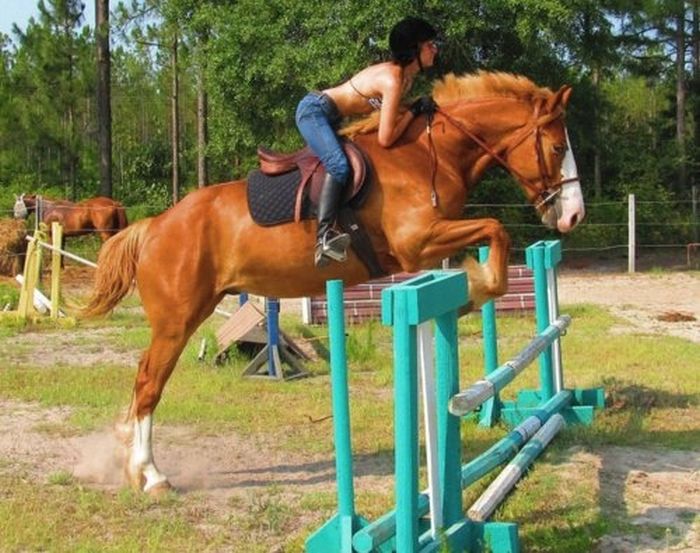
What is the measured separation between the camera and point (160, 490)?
513 centimetres

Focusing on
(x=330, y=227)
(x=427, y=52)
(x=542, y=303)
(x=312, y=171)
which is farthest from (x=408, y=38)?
(x=542, y=303)

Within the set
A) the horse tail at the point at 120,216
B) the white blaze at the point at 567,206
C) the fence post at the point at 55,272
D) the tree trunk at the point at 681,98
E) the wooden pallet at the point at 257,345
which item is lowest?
the wooden pallet at the point at 257,345

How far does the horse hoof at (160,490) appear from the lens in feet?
16.7

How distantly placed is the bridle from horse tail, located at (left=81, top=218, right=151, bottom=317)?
75.1 inches

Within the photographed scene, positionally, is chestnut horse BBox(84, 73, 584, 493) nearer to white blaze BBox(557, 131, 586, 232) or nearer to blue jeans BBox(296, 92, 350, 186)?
white blaze BBox(557, 131, 586, 232)

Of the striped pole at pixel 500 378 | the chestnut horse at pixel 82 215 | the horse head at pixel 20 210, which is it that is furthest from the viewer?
the chestnut horse at pixel 82 215

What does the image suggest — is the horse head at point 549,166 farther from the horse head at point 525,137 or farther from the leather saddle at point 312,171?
the leather saddle at point 312,171

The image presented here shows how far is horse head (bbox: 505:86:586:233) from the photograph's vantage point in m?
5.34

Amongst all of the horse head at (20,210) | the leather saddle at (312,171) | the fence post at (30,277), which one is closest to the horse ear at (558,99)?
the leather saddle at (312,171)

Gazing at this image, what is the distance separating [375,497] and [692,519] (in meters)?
1.58

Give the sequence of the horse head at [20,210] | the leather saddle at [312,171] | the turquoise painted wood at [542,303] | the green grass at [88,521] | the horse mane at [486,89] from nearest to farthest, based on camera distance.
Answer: the green grass at [88,521] < the leather saddle at [312,171] < the horse mane at [486,89] < the turquoise painted wood at [542,303] < the horse head at [20,210]

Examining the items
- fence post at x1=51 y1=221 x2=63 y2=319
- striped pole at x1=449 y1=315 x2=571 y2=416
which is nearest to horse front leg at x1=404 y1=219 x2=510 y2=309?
striped pole at x1=449 y1=315 x2=571 y2=416

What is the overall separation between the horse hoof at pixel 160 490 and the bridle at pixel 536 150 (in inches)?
91.8

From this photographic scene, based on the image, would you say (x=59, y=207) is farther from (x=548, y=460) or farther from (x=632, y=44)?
(x=632, y=44)
